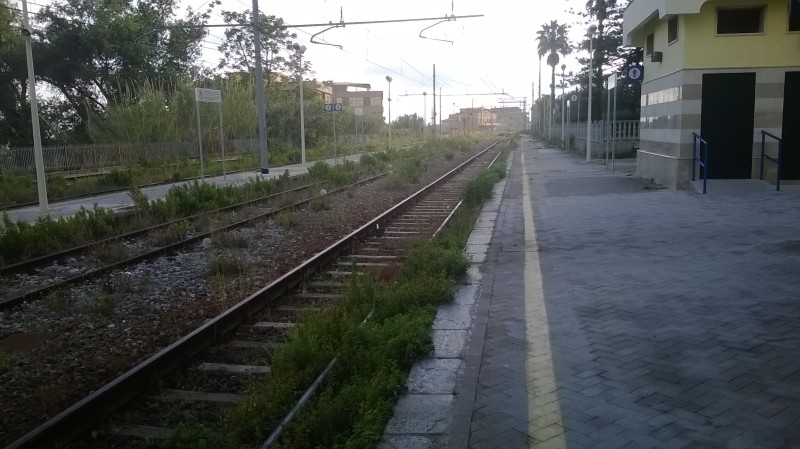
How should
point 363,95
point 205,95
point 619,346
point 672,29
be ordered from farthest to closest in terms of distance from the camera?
1. point 363,95
2. point 205,95
3. point 672,29
4. point 619,346

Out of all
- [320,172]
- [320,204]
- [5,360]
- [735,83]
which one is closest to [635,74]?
[735,83]

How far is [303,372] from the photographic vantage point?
5160 mm

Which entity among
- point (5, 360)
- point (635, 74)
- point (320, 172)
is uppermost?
point (635, 74)

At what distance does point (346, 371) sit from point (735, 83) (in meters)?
14.6

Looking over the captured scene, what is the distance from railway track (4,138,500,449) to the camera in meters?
4.57

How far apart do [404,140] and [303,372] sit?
214ft

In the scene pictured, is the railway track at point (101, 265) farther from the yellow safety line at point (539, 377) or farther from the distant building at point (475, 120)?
the distant building at point (475, 120)

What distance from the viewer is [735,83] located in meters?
16.3

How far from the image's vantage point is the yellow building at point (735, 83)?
16.0 metres

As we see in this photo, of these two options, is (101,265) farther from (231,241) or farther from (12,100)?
(12,100)

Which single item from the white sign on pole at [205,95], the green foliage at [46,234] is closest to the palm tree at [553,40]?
the white sign on pole at [205,95]

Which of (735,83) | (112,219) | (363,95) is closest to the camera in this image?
(112,219)

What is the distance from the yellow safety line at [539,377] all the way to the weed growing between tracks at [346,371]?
904mm

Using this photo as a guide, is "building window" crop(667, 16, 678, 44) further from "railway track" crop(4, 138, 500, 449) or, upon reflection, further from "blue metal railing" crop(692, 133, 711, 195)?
"railway track" crop(4, 138, 500, 449)
